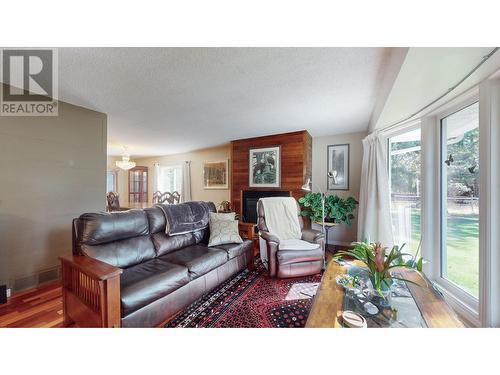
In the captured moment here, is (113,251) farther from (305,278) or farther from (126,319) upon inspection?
(305,278)

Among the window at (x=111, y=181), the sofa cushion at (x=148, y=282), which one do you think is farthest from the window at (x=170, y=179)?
the sofa cushion at (x=148, y=282)

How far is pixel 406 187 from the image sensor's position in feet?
8.21

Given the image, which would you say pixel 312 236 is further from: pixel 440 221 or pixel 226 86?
Answer: pixel 226 86

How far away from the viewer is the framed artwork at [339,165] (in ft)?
12.1

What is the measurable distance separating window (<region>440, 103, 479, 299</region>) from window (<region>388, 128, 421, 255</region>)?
0.35 m

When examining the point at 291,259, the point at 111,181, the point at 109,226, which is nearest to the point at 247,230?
the point at 291,259

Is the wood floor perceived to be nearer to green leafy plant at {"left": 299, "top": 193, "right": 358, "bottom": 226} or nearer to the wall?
green leafy plant at {"left": 299, "top": 193, "right": 358, "bottom": 226}

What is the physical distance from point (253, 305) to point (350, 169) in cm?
308

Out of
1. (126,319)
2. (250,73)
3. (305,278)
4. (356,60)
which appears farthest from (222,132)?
(126,319)

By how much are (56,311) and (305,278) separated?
8.23ft

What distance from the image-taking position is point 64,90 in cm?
204

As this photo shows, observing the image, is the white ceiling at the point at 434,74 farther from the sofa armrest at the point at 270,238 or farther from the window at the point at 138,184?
the window at the point at 138,184

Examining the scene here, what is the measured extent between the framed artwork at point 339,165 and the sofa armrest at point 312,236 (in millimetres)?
1490

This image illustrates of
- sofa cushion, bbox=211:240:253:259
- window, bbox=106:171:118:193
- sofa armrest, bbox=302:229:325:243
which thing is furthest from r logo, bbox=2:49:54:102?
window, bbox=106:171:118:193
